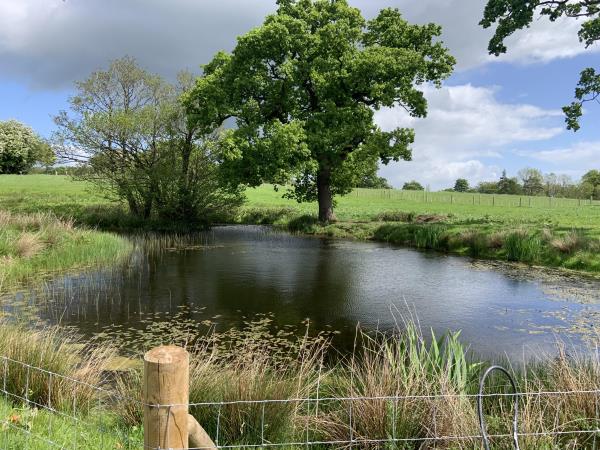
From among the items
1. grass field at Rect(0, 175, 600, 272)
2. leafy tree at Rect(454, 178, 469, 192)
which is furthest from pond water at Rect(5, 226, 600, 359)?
leafy tree at Rect(454, 178, 469, 192)

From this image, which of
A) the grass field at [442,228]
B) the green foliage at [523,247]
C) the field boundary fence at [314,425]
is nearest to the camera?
the field boundary fence at [314,425]

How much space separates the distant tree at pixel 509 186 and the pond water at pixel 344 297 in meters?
89.1

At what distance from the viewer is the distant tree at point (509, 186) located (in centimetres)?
10075

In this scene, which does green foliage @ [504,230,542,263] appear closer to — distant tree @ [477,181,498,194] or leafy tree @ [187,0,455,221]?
leafy tree @ [187,0,455,221]

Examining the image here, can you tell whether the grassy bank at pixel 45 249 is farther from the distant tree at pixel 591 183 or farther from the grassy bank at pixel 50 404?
the distant tree at pixel 591 183

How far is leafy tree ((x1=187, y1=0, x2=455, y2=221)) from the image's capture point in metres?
27.1

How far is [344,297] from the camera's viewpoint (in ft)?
43.4

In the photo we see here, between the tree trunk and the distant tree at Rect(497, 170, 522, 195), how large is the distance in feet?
260

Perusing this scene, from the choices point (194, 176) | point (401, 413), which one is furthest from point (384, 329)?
point (194, 176)

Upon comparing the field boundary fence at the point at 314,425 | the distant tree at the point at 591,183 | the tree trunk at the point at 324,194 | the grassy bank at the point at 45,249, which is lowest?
the field boundary fence at the point at 314,425

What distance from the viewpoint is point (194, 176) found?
31.5m

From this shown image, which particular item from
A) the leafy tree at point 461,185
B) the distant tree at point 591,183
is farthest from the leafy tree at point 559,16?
the leafy tree at point 461,185

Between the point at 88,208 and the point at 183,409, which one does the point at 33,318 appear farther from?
the point at 88,208

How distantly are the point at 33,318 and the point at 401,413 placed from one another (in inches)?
330
